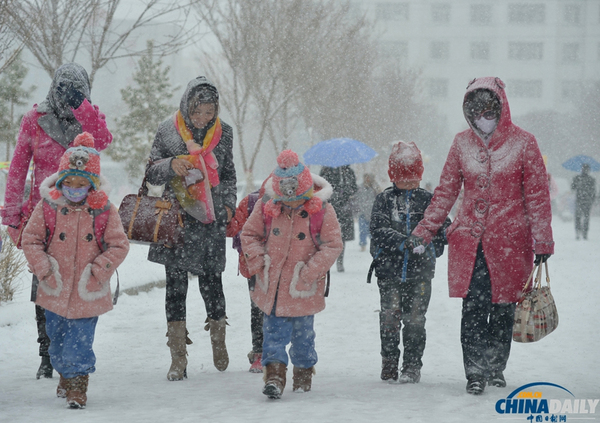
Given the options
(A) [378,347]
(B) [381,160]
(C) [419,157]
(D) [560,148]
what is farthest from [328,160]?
(D) [560,148]

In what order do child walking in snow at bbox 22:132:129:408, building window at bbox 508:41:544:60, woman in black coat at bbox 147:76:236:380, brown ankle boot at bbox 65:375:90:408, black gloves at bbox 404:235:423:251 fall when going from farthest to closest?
building window at bbox 508:41:544:60 → woman in black coat at bbox 147:76:236:380 → black gloves at bbox 404:235:423:251 → child walking in snow at bbox 22:132:129:408 → brown ankle boot at bbox 65:375:90:408

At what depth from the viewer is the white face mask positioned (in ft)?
16.4

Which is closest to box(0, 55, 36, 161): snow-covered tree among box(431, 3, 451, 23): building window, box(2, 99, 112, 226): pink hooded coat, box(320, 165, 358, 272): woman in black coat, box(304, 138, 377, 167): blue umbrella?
box(304, 138, 377, 167): blue umbrella

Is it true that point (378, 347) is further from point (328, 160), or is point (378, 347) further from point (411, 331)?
point (328, 160)

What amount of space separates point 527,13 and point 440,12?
8922 millimetres

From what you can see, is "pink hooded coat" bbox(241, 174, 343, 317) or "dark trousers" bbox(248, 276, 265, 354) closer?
"pink hooded coat" bbox(241, 174, 343, 317)

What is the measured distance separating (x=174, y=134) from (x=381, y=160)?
38.2m

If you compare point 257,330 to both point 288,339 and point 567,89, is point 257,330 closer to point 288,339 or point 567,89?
point 288,339

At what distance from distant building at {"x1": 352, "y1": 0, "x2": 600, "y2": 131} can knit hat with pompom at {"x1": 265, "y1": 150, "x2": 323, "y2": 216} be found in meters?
75.5

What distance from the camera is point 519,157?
4840mm

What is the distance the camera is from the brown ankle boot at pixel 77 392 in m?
4.41

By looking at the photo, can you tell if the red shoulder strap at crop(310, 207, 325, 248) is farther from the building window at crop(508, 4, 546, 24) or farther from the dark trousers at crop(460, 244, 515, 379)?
the building window at crop(508, 4, 546, 24)

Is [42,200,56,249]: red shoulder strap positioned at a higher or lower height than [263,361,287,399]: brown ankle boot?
higher

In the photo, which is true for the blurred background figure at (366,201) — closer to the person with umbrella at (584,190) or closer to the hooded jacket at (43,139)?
the person with umbrella at (584,190)
